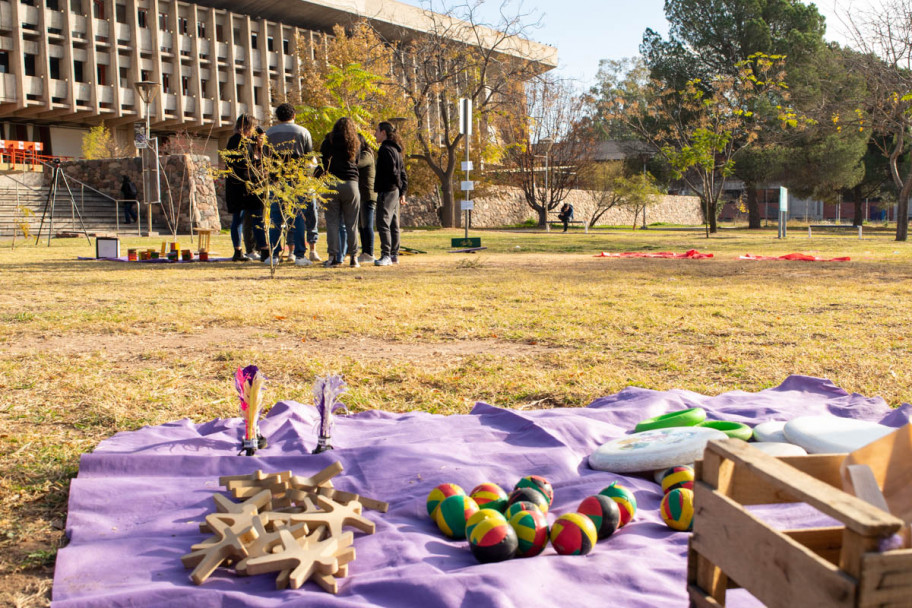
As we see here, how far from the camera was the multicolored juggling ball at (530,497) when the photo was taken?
2418 mm

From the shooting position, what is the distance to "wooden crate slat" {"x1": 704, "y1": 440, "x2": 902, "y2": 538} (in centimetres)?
113

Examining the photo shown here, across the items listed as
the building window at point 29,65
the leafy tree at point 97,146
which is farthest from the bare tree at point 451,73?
the building window at point 29,65

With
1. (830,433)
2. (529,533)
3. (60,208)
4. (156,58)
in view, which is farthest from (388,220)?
(156,58)

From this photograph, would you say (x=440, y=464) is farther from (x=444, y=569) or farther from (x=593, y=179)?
(x=593, y=179)

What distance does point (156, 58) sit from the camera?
43.0 metres

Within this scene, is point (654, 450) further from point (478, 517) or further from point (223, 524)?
point (223, 524)

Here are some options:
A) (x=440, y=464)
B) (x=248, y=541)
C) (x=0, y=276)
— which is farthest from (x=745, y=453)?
(x=0, y=276)

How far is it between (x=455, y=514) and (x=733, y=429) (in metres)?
1.26

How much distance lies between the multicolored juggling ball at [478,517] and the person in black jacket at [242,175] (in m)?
7.92

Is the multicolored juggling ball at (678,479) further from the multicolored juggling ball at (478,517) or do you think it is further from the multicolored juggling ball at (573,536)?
the multicolored juggling ball at (478,517)

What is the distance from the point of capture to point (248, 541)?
2.17 meters

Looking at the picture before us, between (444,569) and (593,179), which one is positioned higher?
(593,179)

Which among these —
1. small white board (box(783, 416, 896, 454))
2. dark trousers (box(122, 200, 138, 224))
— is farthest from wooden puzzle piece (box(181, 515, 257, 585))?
dark trousers (box(122, 200, 138, 224))

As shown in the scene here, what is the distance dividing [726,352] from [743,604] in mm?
3326
